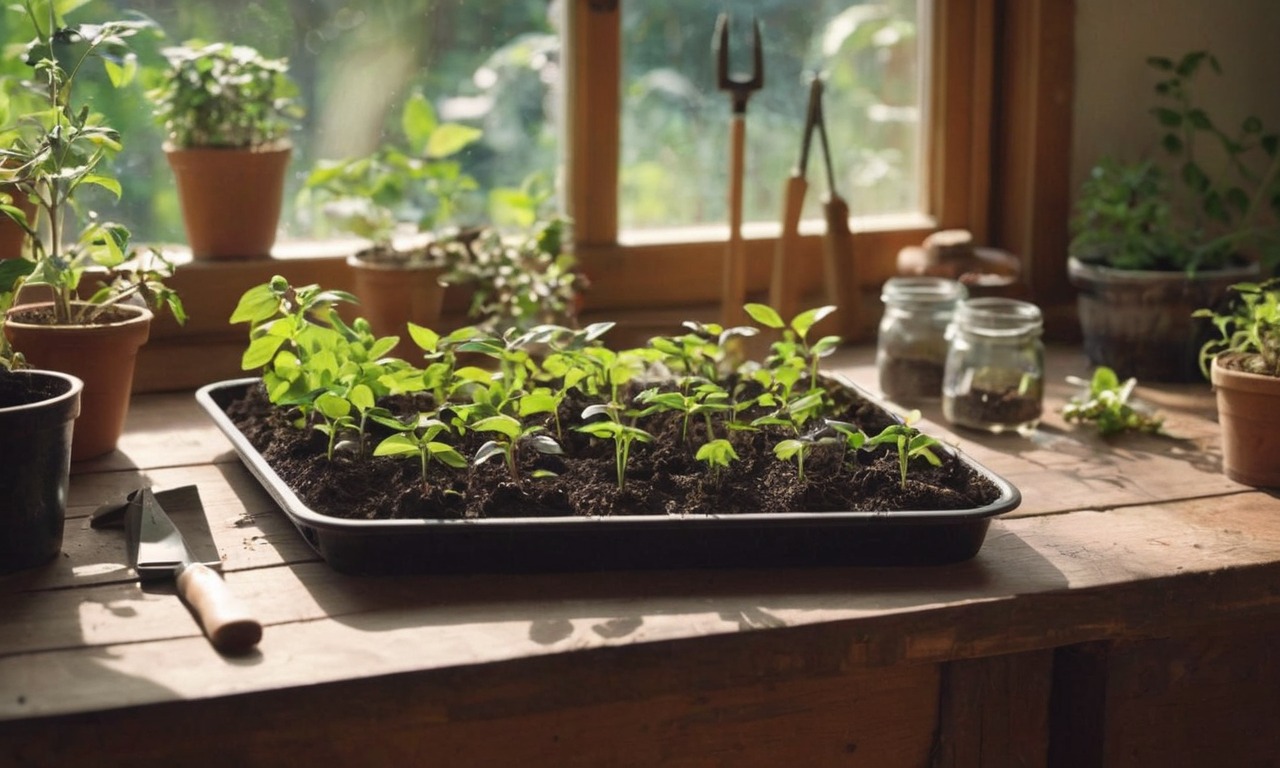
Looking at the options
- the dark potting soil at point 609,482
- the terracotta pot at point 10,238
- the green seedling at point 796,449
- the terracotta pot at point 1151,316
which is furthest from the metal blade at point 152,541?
the terracotta pot at point 1151,316

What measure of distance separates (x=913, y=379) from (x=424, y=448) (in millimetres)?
736

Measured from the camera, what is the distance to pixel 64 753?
96 centimetres

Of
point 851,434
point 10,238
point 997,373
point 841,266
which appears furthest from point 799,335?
point 10,238

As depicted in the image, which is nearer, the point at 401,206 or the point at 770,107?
the point at 401,206

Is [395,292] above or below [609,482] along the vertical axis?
above

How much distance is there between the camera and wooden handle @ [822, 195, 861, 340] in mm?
1968

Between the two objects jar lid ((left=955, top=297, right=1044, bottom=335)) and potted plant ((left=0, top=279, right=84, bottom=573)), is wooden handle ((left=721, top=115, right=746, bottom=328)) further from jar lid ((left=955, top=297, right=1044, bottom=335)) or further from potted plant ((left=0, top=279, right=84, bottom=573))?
potted plant ((left=0, top=279, right=84, bottom=573))

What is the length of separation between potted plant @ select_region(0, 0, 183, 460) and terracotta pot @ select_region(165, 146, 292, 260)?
0.57ft

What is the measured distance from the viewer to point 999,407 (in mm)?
1641

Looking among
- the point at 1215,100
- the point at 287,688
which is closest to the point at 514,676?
the point at 287,688

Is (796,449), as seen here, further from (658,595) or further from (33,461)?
(33,461)

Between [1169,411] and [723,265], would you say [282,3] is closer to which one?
[723,265]

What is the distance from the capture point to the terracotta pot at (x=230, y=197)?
1.74 m

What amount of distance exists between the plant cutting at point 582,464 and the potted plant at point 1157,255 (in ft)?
1.74
